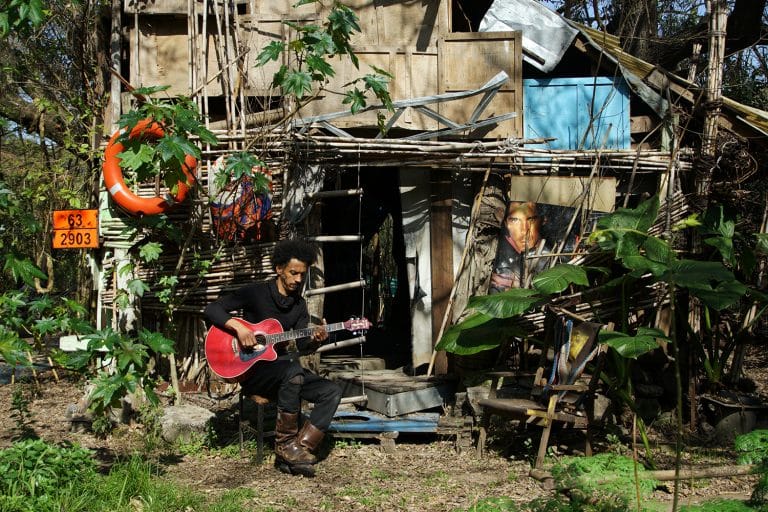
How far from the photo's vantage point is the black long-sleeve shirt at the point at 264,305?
6.30 meters

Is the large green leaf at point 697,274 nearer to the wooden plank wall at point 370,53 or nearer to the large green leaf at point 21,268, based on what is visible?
the wooden plank wall at point 370,53

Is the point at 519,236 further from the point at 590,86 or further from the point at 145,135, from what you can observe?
the point at 145,135

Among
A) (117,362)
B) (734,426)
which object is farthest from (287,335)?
(734,426)

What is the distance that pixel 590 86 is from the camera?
878cm

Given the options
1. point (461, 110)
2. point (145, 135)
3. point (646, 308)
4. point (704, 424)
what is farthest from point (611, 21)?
point (145, 135)

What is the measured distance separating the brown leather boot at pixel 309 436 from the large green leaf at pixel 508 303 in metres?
1.73

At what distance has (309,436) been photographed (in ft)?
20.1

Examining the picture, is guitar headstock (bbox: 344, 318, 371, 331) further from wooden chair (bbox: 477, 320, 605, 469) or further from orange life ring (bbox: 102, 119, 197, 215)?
orange life ring (bbox: 102, 119, 197, 215)

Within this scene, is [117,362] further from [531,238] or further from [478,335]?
[531,238]

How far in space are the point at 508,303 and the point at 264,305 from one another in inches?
78.9

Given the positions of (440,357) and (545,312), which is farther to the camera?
(440,357)

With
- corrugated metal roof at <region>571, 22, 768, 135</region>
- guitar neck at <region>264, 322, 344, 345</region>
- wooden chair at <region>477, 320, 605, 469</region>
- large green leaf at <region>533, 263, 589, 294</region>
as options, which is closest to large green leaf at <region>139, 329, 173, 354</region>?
guitar neck at <region>264, 322, 344, 345</region>

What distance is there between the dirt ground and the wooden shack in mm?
1460

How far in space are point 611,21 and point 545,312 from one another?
858cm
